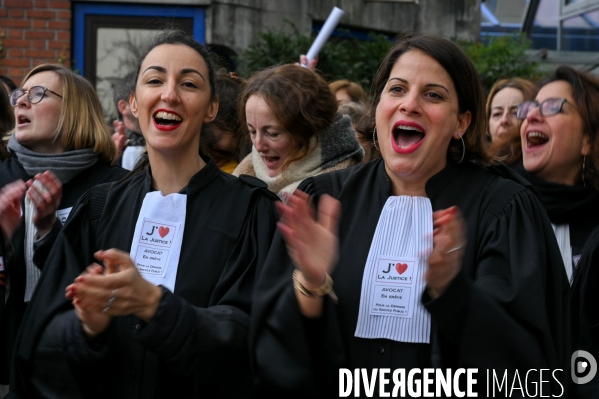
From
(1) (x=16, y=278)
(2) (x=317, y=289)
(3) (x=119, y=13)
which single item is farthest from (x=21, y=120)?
(3) (x=119, y=13)

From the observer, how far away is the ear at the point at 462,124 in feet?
9.77

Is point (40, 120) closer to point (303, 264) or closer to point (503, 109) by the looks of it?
point (303, 264)

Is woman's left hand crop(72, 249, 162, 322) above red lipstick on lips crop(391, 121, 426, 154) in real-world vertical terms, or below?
below

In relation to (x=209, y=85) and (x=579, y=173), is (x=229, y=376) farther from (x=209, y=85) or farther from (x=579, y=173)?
(x=579, y=173)

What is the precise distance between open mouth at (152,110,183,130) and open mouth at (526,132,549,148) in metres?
2.00

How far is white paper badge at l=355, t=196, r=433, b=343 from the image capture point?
8.80 feet

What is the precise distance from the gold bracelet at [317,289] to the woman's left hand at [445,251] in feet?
1.01

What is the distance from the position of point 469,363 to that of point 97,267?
3.96 ft

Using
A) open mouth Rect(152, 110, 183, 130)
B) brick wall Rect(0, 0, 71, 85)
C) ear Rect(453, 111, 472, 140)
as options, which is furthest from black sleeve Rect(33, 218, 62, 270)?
brick wall Rect(0, 0, 71, 85)

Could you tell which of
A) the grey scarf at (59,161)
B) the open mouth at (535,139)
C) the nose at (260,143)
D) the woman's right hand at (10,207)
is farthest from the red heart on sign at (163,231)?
the open mouth at (535,139)

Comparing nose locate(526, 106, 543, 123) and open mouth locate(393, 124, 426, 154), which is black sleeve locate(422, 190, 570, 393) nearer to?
open mouth locate(393, 124, 426, 154)

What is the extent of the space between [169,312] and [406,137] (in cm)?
103

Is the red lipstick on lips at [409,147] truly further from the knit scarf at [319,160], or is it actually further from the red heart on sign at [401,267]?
the knit scarf at [319,160]

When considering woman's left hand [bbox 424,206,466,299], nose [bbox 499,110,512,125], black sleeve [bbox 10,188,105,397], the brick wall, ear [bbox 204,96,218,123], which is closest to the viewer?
woman's left hand [bbox 424,206,466,299]
